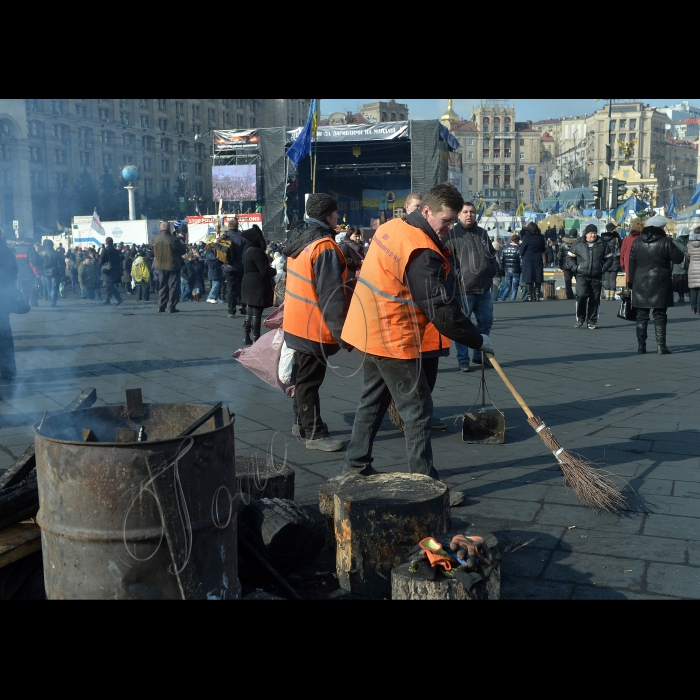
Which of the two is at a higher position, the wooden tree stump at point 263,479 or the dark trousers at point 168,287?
the dark trousers at point 168,287

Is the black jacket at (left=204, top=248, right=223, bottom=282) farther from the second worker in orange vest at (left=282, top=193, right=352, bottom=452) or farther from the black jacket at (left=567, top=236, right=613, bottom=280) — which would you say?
the second worker in orange vest at (left=282, top=193, right=352, bottom=452)

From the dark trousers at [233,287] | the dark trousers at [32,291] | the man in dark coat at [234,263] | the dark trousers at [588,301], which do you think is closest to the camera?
the dark trousers at [588,301]

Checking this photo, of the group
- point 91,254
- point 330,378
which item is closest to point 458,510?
point 330,378

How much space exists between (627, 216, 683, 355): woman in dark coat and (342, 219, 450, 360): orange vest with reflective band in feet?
21.9

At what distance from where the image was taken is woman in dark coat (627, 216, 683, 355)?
988 centimetres

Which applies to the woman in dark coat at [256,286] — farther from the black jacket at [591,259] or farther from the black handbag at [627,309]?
the black jacket at [591,259]

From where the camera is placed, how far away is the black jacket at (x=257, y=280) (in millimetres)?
10797

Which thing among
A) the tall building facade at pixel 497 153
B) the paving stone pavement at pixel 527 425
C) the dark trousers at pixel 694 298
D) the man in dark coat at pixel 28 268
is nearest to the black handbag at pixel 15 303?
the paving stone pavement at pixel 527 425

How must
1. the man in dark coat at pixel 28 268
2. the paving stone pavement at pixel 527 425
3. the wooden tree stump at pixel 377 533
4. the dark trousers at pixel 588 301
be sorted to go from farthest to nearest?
the man in dark coat at pixel 28 268 → the dark trousers at pixel 588 301 → the paving stone pavement at pixel 527 425 → the wooden tree stump at pixel 377 533

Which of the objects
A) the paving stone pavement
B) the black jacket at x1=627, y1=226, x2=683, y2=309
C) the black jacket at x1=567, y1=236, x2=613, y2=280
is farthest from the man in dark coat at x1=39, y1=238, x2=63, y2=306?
the black jacket at x1=627, y1=226, x2=683, y2=309

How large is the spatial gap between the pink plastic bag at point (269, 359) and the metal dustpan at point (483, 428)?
1.40 meters

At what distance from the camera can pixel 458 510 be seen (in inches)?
173
